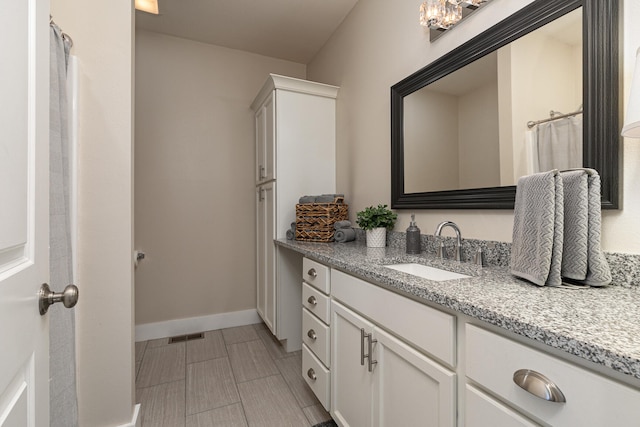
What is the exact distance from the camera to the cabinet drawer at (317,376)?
1.46 m

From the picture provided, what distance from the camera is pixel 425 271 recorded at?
134 centimetres

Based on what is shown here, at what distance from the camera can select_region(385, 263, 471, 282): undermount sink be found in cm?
123

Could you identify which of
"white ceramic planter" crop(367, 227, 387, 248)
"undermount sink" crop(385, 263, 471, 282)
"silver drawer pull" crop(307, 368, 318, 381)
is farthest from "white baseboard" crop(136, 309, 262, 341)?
"undermount sink" crop(385, 263, 471, 282)

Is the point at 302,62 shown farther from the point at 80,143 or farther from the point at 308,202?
the point at 80,143

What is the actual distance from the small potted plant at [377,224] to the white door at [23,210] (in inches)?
57.0

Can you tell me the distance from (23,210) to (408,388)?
1.05 m

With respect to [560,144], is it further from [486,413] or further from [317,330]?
[317,330]

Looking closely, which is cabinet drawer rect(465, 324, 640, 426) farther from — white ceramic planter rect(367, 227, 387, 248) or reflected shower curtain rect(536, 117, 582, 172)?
white ceramic planter rect(367, 227, 387, 248)

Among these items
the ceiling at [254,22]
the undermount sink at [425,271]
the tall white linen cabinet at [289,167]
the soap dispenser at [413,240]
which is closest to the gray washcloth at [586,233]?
the undermount sink at [425,271]

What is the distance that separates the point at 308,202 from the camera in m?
2.26

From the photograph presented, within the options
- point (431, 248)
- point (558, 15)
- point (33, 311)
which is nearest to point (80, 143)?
point (33, 311)

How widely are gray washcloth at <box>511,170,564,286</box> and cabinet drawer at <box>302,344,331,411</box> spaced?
1.00m

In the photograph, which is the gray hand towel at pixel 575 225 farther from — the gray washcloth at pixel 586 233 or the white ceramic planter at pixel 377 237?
the white ceramic planter at pixel 377 237

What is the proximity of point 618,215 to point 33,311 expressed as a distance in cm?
147
